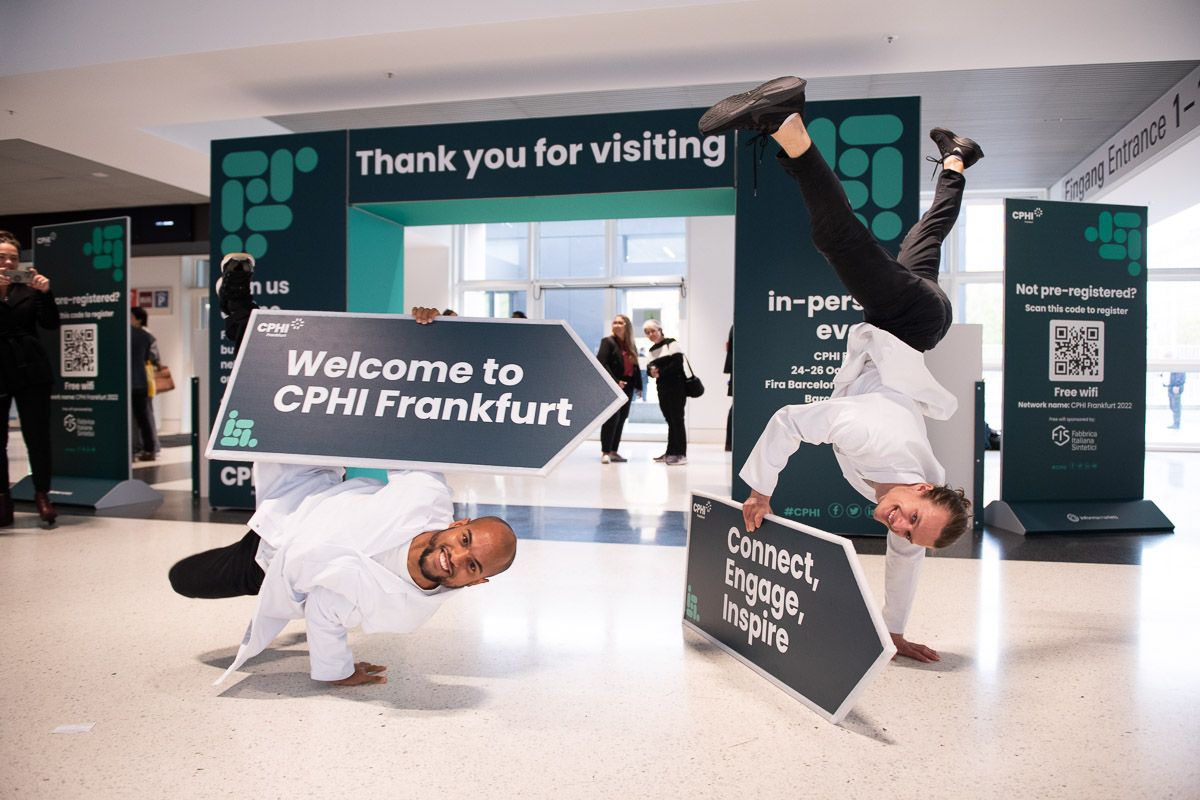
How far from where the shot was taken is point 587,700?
7.70 ft

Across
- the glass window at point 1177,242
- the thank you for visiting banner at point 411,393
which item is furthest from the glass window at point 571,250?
the thank you for visiting banner at point 411,393

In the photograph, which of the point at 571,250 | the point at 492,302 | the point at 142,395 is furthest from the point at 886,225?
the point at 492,302

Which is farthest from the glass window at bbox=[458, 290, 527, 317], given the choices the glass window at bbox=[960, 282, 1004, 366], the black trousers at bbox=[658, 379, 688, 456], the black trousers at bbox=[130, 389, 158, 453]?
the glass window at bbox=[960, 282, 1004, 366]

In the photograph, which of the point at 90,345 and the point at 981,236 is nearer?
the point at 90,345

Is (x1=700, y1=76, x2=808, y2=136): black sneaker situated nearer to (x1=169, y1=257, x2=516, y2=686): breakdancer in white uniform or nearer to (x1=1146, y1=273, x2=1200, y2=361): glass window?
(x1=169, y1=257, x2=516, y2=686): breakdancer in white uniform

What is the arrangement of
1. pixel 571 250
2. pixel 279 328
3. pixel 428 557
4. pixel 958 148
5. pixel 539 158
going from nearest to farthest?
1. pixel 428 557
2. pixel 279 328
3. pixel 958 148
4. pixel 539 158
5. pixel 571 250

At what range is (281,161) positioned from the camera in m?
5.27

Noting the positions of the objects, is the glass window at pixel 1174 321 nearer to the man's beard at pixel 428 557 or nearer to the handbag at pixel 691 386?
the handbag at pixel 691 386

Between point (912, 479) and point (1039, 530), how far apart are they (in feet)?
10.0

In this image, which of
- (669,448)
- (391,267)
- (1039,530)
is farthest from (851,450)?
(669,448)

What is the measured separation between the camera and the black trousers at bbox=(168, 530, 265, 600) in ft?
8.27

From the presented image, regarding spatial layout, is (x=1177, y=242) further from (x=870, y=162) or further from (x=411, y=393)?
(x=411, y=393)

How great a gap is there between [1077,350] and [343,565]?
487 cm

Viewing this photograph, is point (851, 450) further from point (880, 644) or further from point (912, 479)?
point (880, 644)
